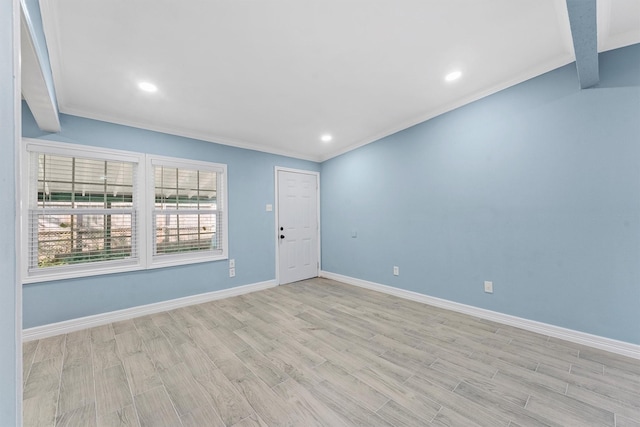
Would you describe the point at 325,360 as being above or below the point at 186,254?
below

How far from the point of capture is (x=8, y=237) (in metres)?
0.78

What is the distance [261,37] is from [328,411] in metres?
2.68

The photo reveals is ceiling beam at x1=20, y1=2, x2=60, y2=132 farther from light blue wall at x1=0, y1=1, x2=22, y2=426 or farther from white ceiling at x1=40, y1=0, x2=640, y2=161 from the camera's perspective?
light blue wall at x1=0, y1=1, x2=22, y2=426

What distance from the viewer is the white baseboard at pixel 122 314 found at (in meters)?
2.56

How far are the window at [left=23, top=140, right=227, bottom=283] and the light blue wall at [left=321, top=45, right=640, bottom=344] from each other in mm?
2857

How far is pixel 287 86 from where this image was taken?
2557 millimetres

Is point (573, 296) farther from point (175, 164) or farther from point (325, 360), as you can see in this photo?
point (175, 164)

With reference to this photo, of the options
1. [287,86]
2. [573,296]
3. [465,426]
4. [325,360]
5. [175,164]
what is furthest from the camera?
[175,164]

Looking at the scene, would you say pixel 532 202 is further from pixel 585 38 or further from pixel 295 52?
pixel 295 52

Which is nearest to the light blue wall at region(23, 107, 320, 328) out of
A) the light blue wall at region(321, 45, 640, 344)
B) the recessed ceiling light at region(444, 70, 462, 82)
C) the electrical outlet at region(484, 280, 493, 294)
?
the light blue wall at region(321, 45, 640, 344)

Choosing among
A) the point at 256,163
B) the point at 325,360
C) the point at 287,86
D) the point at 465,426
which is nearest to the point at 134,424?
the point at 325,360

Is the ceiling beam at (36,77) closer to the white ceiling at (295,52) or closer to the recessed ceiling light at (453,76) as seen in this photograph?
the white ceiling at (295,52)

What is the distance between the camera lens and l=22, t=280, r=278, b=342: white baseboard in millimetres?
2564

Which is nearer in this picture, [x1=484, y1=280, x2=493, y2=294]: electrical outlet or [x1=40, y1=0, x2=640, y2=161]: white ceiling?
[x1=40, y1=0, x2=640, y2=161]: white ceiling
